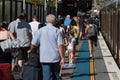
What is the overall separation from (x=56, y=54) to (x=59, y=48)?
154mm

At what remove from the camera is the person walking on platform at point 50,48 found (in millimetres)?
10852

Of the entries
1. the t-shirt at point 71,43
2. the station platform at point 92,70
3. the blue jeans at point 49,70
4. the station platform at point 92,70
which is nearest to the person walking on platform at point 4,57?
the blue jeans at point 49,70

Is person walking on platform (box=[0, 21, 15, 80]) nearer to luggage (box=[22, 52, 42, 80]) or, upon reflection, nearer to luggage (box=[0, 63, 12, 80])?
luggage (box=[0, 63, 12, 80])

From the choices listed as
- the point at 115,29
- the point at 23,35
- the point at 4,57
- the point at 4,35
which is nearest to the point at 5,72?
the point at 4,57

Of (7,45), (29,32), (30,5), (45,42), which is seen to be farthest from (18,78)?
(30,5)

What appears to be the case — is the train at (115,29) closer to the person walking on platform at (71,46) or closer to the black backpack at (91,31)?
the black backpack at (91,31)

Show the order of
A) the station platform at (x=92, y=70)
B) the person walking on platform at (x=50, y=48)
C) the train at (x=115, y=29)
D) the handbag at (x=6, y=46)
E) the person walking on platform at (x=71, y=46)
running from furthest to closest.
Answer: the person walking on platform at (x=71, y=46) → the train at (x=115, y=29) → the station platform at (x=92, y=70) → the handbag at (x=6, y=46) → the person walking on platform at (x=50, y=48)

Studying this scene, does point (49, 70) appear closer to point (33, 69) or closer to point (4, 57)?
point (33, 69)

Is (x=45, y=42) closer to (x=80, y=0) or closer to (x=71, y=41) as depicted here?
(x=71, y=41)

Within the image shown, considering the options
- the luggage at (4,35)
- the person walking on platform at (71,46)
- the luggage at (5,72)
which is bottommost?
the person walking on platform at (71,46)

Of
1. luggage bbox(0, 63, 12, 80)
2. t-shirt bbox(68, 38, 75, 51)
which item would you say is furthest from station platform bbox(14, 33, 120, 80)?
luggage bbox(0, 63, 12, 80)

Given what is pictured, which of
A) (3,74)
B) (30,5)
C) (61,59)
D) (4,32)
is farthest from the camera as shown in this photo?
(30,5)

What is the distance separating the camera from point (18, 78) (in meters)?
15.0

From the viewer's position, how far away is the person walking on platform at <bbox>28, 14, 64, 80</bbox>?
10852mm
